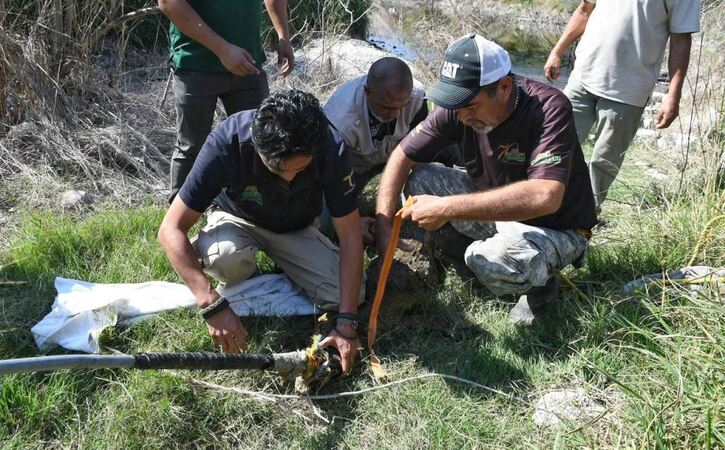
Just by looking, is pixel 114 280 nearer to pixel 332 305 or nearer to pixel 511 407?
pixel 332 305

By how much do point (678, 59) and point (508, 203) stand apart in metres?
1.76

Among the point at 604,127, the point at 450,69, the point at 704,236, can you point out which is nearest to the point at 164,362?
the point at 450,69

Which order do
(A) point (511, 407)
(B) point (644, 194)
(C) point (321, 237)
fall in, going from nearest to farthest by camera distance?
(A) point (511, 407) → (C) point (321, 237) → (B) point (644, 194)

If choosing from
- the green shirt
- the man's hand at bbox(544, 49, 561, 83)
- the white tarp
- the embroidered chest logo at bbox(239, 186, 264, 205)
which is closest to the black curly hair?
the embroidered chest logo at bbox(239, 186, 264, 205)

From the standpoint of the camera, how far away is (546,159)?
9.39 feet

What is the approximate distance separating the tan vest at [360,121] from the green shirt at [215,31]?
0.69 m

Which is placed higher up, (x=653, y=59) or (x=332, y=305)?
(x=653, y=59)

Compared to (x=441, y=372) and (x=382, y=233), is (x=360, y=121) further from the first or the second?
(x=441, y=372)

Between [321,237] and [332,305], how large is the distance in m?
0.42

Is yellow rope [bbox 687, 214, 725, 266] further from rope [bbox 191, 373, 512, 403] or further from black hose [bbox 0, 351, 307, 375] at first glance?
black hose [bbox 0, 351, 307, 375]

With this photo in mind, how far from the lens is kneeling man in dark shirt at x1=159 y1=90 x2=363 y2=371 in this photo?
2.69 metres

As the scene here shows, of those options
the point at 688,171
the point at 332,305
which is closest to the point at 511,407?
the point at 332,305

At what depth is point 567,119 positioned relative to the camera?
292 cm

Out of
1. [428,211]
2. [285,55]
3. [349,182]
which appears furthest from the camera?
[285,55]
